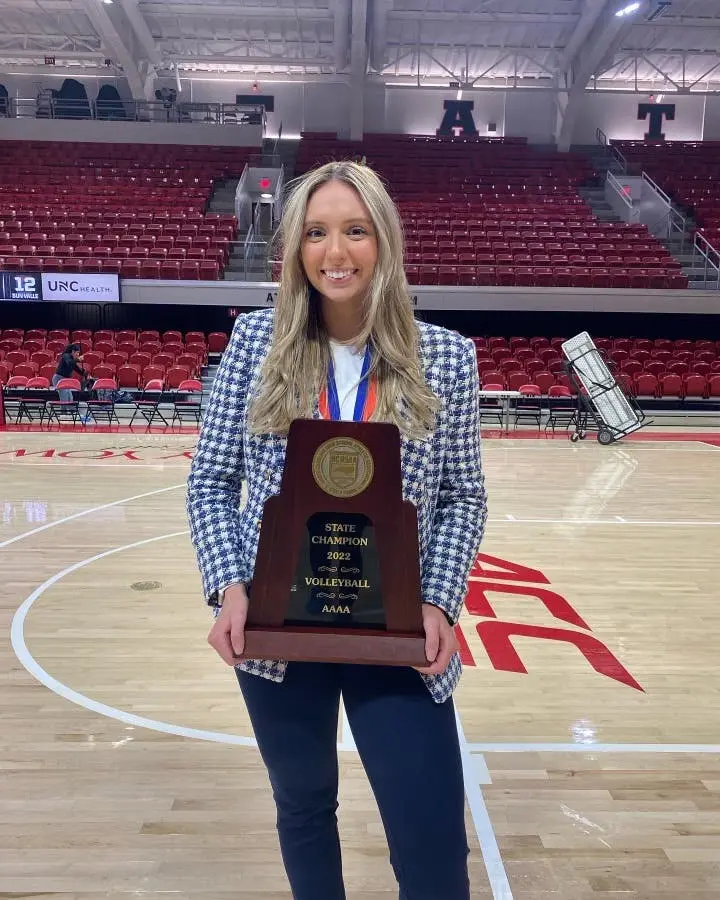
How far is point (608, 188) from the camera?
59.1ft

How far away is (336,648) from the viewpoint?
111cm

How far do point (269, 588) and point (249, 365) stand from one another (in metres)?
0.40

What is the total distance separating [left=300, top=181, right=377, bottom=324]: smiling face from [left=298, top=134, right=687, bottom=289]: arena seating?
1095 cm

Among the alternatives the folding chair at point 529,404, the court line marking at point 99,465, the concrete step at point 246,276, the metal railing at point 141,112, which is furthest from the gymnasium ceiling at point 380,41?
the court line marking at point 99,465

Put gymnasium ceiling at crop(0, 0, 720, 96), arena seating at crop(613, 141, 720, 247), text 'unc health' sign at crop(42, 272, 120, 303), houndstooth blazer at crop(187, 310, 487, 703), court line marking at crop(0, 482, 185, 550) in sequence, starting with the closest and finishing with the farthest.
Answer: houndstooth blazer at crop(187, 310, 487, 703) < court line marking at crop(0, 482, 185, 550) < text 'unc health' sign at crop(42, 272, 120, 303) < gymnasium ceiling at crop(0, 0, 720, 96) < arena seating at crop(613, 141, 720, 247)

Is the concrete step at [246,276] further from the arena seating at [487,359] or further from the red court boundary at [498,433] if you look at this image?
the red court boundary at [498,433]

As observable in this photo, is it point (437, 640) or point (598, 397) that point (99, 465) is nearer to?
point (598, 397)

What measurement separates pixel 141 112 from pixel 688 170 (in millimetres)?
14438

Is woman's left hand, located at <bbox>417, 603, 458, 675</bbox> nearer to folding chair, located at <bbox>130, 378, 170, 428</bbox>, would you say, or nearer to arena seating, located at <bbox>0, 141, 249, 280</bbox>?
folding chair, located at <bbox>130, 378, 170, 428</bbox>

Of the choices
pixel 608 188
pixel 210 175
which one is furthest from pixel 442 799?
pixel 608 188

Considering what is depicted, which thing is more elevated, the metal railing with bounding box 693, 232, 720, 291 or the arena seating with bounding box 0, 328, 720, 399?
the metal railing with bounding box 693, 232, 720, 291

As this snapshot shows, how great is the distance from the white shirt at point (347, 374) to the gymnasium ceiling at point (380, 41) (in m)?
16.1

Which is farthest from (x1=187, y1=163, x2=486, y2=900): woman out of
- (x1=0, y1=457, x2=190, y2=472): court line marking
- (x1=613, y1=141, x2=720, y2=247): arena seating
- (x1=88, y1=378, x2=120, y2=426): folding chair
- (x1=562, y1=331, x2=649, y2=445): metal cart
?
(x1=613, y1=141, x2=720, y2=247): arena seating

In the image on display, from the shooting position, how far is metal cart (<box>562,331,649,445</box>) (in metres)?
10.3
